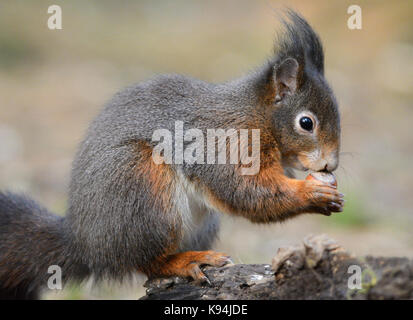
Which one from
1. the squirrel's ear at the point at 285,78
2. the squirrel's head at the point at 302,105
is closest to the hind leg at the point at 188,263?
the squirrel's head at the point at 302,105

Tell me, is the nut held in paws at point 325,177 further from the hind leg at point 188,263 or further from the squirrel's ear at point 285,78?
the hind leg at point 188,263

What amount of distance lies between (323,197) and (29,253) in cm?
147

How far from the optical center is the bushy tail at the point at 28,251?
2.89 meters

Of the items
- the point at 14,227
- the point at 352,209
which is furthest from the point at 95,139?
the point at 352,209

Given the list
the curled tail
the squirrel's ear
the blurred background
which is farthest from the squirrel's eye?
the curled tail

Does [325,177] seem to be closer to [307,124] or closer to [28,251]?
[307,124]

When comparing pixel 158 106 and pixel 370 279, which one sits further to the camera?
pixel 158 106

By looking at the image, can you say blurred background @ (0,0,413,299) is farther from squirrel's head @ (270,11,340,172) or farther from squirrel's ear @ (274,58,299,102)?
squirrel's ear @ (274,58,299,102)

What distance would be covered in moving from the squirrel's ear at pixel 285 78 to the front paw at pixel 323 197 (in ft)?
1.55
